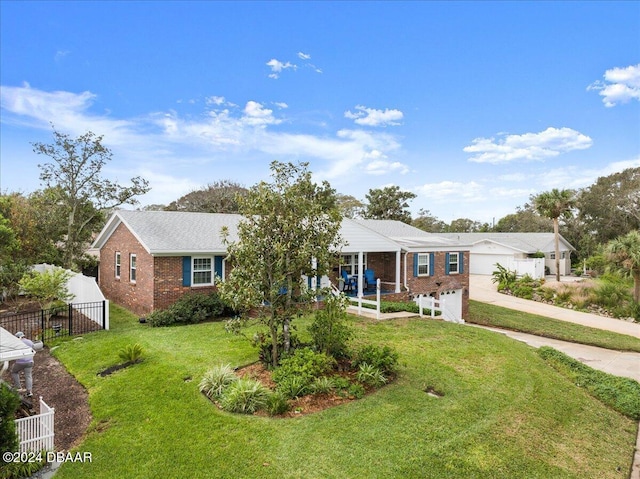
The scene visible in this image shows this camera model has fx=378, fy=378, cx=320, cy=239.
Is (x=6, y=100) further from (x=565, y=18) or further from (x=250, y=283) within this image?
(x=565, y=18)

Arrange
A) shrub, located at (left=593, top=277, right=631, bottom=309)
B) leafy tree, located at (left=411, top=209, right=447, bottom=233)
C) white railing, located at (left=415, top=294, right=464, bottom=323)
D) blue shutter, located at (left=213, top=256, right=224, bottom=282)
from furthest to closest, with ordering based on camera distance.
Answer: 1. leafy tree, located at (left=411, top=209, right=447, bottom=233)
2. shrub, located at (left=593, top=277, right=631, bottom=309)
3. white railing, located at (left=415, top=294, right=464, bottom=323)
4. blue shutter, located at (left=213, top=256, right=224, bottom=282)

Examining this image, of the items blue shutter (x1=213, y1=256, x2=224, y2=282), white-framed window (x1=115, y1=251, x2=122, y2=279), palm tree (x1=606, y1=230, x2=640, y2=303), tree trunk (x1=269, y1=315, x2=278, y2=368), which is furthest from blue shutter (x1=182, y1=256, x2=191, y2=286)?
palm tree (x1=606, y1=230, x2=640, y2=303)

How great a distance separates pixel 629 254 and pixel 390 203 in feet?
91.2

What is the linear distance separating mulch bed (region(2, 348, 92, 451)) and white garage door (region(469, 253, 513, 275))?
122 ft

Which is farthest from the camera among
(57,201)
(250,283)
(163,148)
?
(57,201)

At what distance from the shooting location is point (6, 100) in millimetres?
17844

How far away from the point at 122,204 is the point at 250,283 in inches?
958

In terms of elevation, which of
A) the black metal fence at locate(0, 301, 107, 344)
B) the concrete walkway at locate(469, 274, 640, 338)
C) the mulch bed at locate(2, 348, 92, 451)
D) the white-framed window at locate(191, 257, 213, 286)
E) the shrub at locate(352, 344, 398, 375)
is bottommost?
the concrete walkway at locate(469, 274, 640, 338)

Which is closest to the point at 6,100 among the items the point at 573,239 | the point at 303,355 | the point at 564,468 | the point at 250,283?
the point at 250,283

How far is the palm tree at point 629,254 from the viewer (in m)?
23.3

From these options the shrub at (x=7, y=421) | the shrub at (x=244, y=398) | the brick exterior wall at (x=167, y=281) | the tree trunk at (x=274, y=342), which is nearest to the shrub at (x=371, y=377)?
the tree trunk at (x=274, y=342)

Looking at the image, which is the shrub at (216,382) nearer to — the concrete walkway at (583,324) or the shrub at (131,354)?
the shrub at (131,354)

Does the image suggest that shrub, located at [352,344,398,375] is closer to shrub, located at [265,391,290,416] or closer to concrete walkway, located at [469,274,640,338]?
shrub, located at [265,391,290,416]

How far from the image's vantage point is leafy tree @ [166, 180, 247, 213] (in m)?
43.4
